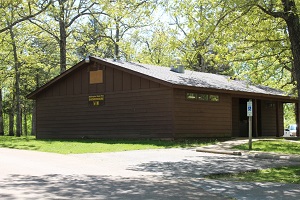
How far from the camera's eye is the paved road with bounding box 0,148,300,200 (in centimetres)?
702

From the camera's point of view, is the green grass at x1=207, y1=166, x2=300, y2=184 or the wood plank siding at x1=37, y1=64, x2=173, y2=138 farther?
the wood plank siding at x1=37, y1=64, x2=173, y2=138

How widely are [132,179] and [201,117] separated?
1262cm

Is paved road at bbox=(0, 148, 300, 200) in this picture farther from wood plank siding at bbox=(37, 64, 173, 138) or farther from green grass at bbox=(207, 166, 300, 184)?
wood plank siding at bbox=(37, 64, 173, 138)

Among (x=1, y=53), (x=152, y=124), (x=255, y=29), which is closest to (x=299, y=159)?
(x=255, y=29)

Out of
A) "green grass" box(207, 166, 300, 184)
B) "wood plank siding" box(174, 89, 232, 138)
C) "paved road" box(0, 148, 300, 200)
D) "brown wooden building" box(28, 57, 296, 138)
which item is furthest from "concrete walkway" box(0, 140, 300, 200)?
"brown wooden building" box(28, 57, 296, 138)

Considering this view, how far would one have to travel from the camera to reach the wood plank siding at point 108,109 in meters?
20.0

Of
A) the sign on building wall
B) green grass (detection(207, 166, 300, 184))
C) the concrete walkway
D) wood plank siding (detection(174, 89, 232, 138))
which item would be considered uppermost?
the sign on building wall

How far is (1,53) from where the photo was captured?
37719 mm

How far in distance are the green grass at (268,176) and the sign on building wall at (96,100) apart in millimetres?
13279

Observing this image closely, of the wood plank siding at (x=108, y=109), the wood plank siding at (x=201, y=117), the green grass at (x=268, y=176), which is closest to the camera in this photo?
the green grass at (x=268, y=176)

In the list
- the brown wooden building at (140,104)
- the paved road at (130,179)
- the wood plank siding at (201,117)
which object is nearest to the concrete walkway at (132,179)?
the paved road at (130,179)

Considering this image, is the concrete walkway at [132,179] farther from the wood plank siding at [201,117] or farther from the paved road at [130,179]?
the wood plank siding at [201,117]

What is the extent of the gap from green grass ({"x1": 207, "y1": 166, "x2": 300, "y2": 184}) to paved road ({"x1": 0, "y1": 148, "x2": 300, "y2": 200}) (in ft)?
1.63

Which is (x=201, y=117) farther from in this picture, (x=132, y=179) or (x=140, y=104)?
(x=132, y=179)
